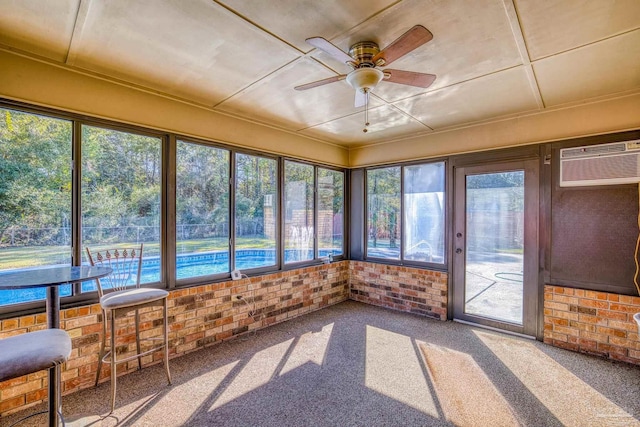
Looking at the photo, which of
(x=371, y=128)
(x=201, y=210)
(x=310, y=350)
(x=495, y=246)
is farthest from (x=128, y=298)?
(x=495, y=246)

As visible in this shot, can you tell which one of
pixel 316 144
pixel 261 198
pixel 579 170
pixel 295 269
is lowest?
pixel 295 269

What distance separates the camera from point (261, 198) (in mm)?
4000

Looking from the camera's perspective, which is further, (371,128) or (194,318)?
(371,128)

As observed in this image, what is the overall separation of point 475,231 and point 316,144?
2569 mm

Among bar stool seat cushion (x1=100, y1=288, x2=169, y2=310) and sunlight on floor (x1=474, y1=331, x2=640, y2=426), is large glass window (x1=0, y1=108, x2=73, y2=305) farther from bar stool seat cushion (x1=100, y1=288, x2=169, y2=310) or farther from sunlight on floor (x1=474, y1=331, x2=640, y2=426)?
sunlight on floor (x1=474, y1=331, x2=640, y2=426)

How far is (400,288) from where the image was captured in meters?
4.52

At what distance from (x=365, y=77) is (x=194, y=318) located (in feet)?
9.39

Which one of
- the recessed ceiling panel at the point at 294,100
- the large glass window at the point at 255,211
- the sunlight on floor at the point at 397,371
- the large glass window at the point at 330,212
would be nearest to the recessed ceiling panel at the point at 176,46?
the recessed ceiling panel at the point at 294,100

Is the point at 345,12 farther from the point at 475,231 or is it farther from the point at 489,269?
the point at 489,269

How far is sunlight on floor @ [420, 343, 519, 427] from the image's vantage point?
7.05 feet

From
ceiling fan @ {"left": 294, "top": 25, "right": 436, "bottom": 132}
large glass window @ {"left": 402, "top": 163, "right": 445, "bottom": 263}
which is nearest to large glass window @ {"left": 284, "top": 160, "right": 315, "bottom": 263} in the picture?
large glass window @ {"left": 402, "top": 163, "right": 445, "bottom": 263}

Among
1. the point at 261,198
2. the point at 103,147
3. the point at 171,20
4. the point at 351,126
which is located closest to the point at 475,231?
the point at 351,126

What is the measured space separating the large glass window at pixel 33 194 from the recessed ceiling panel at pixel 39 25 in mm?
538

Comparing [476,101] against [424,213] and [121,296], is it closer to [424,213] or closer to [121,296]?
[424,213]
